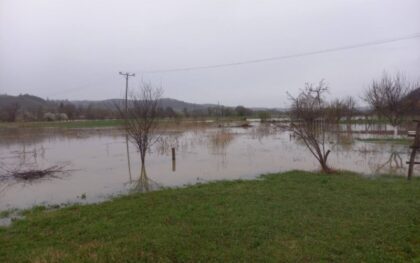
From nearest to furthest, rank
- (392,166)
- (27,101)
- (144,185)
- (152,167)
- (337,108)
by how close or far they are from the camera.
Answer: (144,185), (392,166), (152,167), (337,108), (27,101)

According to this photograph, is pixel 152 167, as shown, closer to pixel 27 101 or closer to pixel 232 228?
pixel 232 228

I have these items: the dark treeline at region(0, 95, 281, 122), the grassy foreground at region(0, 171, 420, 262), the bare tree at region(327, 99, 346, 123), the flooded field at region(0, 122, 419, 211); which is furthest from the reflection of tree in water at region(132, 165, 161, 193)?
the dark treeline at region(0, 95, 281, 122)

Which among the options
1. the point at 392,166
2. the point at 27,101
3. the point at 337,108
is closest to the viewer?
the point at 392,166

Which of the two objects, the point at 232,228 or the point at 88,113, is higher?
the point at 88,113

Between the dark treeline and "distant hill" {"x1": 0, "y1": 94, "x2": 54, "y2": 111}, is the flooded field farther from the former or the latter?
"distant hill" {"x1": 0, "y1": 94, "x2": 54, "y2": 111}

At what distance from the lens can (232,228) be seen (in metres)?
5.96

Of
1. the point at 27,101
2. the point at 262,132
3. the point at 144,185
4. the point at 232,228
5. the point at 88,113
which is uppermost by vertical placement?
the point at 27,101

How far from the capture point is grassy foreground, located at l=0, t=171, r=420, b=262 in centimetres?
492

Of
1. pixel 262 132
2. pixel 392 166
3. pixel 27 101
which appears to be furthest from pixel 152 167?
pixel 27 101

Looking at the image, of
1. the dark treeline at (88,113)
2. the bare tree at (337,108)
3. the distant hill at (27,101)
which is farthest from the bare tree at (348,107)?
the distant hill at (27,101)

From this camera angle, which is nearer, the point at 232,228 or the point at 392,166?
the point at 232,228

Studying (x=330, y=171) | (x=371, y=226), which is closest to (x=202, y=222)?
(x=371, y=226)

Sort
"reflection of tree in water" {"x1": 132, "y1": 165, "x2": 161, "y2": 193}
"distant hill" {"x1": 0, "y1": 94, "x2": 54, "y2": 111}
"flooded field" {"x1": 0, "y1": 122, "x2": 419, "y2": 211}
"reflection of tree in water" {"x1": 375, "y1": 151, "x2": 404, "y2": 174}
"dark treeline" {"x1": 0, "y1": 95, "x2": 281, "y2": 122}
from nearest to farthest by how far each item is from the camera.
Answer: "flooded field" {"x1": 0, "y1": 122, "x2": 419, "y2": 211} < "reflection of tree in water" {"x1": 132, "y1": 165, "x2": 161, "y2": 193} < "reflection of tree in water" {"x1": 375, "y1": 151, "x2": 404, "y2": 174} < "dark treeline" {"x1": 0, "y1": 95, "x2": 281, "y2": 122} < "distant hill" {"x1": 0, "y1": 94, "x2": 54, "y2": 111}

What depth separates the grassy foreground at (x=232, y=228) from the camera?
492 centimetres
